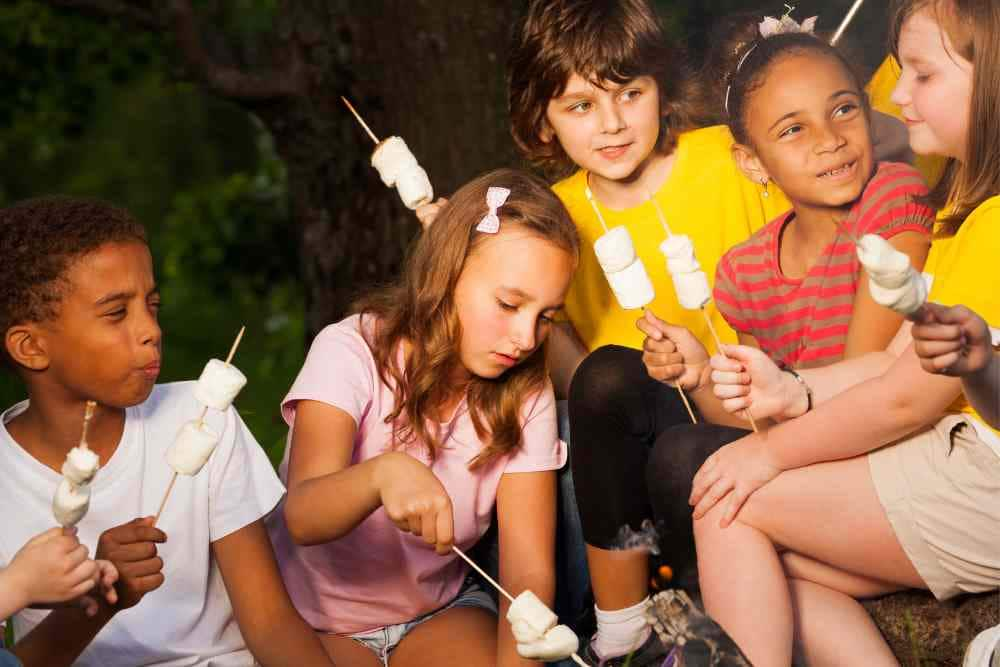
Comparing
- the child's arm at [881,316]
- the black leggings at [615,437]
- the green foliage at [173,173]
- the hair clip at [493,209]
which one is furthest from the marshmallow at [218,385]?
the green foliage at [173,173]

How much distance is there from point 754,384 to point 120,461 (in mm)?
1126

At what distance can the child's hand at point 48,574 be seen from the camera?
6.55ft

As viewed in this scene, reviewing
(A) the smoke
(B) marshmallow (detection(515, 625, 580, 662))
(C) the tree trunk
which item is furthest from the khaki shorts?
(C) the tree trunk

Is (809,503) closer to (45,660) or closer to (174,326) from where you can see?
(45,660)

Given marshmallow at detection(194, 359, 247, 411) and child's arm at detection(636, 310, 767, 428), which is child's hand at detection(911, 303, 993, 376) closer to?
child's arm at detection(636, 310, 767, 428)

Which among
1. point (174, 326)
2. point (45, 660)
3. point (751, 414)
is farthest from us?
point (174, 326)

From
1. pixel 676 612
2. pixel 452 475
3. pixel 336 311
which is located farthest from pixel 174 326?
pixel 676 612

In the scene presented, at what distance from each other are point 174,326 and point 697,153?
5.08m

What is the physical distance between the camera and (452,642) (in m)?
2.62

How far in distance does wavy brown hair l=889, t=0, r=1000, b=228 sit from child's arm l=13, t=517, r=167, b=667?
144cm

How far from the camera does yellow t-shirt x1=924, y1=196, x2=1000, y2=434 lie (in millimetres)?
2262

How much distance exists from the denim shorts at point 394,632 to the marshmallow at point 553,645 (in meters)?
0.55

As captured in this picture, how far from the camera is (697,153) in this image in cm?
287

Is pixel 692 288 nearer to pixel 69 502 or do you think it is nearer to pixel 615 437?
pixel 615 437
